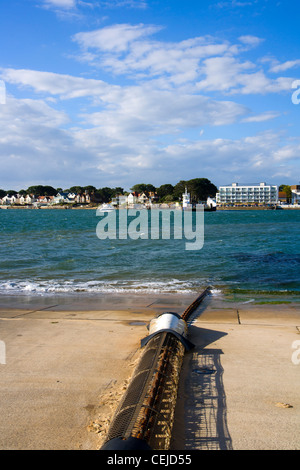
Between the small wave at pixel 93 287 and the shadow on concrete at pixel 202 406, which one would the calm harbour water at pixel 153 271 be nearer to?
the small wave at pixel 93 287

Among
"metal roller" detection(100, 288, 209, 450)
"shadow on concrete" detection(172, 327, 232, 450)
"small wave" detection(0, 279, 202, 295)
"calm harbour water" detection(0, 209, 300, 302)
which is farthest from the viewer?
"calm harbour water" detection(0, 209, 300, 302)

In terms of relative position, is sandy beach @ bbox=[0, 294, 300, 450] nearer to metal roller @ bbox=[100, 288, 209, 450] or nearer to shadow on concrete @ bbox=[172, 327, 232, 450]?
shadow on concrete @ bbox=[172, 327, 232, 450]

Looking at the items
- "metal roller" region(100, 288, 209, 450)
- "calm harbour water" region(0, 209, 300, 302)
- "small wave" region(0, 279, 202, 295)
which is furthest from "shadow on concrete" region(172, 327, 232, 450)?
"small wave" region(0, 279, 202, 295)

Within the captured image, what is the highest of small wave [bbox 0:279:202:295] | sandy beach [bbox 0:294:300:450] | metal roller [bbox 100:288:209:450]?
metal roller [bbox 100:288:209:450]

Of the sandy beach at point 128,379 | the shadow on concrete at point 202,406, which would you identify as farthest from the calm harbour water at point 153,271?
the shadow on concrete at point 202,406

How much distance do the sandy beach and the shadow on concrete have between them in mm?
12

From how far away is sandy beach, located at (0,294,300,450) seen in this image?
4152 mm

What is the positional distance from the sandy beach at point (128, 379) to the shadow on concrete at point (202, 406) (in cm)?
1

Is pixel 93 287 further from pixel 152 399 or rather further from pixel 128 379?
pixel 152 399

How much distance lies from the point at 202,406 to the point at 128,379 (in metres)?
1.23

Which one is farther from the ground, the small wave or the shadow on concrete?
the shadow on concrete

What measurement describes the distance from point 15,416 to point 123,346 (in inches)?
115

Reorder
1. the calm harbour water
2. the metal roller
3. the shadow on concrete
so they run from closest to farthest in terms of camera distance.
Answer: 1. the metal roller
2. the shadow on concrete
3. the calm harbour water
